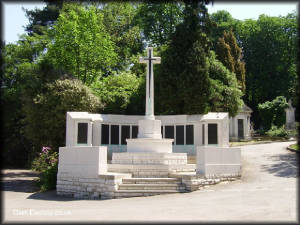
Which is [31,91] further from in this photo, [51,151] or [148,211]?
[148,211]

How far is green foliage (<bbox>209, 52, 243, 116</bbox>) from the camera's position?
77.4 ft

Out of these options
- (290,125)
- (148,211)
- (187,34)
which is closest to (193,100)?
(187,34)

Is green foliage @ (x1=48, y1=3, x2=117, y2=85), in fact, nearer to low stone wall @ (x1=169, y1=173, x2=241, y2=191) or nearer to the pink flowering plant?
the pink flowering plant

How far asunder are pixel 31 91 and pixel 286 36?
39984 mm

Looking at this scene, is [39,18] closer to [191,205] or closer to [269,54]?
[269,54]

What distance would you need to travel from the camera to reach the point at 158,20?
122 ft

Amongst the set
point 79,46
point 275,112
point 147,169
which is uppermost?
point 79,46

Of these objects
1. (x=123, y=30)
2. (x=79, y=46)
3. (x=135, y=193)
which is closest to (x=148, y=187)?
(x=135, y=193)

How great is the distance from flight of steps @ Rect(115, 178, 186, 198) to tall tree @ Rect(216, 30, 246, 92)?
84.1ft

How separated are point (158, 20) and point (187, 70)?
16110 millimetres

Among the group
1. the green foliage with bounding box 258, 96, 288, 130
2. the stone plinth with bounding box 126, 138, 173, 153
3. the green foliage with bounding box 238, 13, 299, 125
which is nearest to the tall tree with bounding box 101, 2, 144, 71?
the green foliage with bounding box 238, 13, 299, 125

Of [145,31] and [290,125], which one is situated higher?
[145,31]

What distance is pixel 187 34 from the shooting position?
23844mm

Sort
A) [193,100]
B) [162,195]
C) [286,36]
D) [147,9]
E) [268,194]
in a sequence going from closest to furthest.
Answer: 1. [268,194]
2. [162,195]
3. [193,100]
4. [147,9]
5. [286,36]
